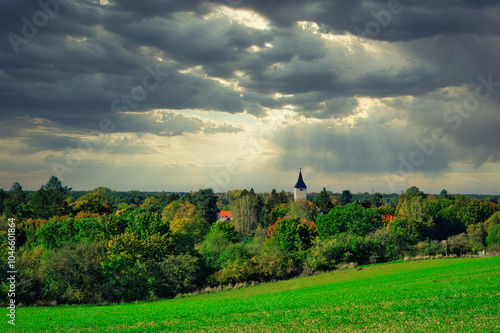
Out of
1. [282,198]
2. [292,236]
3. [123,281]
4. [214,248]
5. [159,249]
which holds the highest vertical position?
[282,198]

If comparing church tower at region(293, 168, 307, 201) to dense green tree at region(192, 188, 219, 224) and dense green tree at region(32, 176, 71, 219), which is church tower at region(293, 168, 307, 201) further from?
dense green tree at region(32, 176, 71, 219)

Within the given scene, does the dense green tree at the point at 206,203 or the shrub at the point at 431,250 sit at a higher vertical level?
the dense green tree at the point at 206,203

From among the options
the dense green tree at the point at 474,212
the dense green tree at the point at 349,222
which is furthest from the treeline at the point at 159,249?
A: the dense green tree at the point at 474,212

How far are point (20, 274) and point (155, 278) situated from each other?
1498 centimetres

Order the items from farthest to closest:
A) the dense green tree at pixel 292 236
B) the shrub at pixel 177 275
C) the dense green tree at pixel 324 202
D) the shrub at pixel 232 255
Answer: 1. the dense green tree at pixel 324 202
2. the dense green tree at pixel 292 236
3. the shrub at pixel 232 255
4. the shrub at pixel 177 275

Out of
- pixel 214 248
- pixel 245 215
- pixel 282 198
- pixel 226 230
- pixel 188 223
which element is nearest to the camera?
pixel 214 248

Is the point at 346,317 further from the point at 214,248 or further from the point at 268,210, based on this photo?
the point at 268,210

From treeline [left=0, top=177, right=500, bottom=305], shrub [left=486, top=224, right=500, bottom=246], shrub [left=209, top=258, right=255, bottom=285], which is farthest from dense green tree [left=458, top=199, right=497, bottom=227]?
shrub [left=209, top=258, right=255, bottom=285]

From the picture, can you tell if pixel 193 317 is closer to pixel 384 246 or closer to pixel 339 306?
pixel 339 306

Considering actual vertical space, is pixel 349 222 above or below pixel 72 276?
above

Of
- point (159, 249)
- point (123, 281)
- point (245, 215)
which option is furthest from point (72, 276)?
point (245, 215)

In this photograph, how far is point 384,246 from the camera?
69438 mm

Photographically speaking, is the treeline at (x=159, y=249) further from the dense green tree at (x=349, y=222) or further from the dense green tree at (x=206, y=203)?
the dense green tree at (x=206, y=203)

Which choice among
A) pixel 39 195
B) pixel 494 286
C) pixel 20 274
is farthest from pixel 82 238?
pixel 494 286
